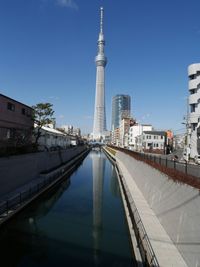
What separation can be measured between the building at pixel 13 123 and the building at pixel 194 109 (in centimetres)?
2552

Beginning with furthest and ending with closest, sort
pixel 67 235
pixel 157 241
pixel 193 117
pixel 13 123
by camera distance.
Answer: pixel 193 117
pixel 13 123
pixel 67 235
pixel 157 241

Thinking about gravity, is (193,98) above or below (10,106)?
above

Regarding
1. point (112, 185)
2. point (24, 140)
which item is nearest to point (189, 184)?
point (24, 140)

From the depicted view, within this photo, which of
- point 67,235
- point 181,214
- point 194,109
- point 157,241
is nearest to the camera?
point 181,214

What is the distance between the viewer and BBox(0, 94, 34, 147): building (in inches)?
1148

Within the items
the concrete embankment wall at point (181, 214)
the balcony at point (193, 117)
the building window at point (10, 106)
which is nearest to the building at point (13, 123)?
the building window at point (10, 106)

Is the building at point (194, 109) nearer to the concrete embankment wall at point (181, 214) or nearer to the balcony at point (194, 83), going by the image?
the balcony at point (194, 83)

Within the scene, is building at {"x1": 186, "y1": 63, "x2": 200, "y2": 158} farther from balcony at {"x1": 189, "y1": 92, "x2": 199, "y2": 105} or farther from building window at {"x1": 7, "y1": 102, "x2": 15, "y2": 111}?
building window at {"x1": 7, "y1": 102, "x2": 15, "y2": 111}

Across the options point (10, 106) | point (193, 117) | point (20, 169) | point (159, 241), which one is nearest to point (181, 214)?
point (159, 241)

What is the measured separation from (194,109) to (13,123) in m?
31.0

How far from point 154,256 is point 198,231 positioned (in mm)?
1986

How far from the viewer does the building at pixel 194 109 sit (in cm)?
4676

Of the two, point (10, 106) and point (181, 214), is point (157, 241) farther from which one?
point (10, 106)

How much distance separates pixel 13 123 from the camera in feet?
106
